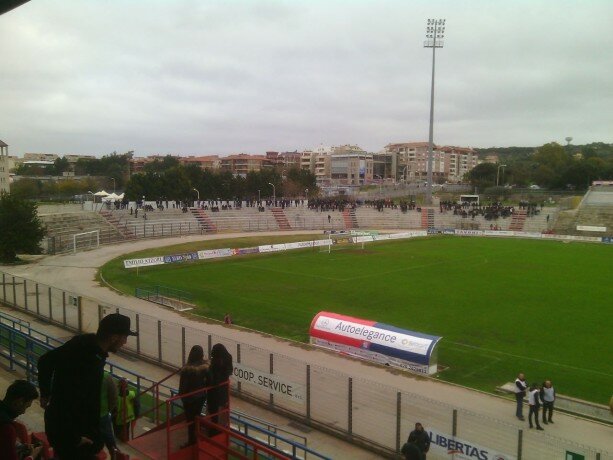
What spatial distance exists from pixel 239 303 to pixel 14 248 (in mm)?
22390

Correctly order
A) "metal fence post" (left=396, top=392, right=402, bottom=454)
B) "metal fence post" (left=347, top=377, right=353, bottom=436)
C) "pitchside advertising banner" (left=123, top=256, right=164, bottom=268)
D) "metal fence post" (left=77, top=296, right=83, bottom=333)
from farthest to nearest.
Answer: "pitchside advertising banner" (left=123, top=256, right=164, bottom=268), "metal fence post" (left=77, top=296, right=83, bottom=333), "metal fence post" (left=347, top=377, right=353, bottom=436), "metal fence post" (left=396, top=392, right=402, bottom=454)

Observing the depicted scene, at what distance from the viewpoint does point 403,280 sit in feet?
114

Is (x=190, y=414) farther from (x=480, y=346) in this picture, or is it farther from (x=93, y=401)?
(x=480, y=346)

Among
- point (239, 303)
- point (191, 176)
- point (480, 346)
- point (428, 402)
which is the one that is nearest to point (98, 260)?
point (239, 303)

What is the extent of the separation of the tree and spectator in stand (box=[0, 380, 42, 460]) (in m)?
38.8

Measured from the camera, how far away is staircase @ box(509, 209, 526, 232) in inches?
2975

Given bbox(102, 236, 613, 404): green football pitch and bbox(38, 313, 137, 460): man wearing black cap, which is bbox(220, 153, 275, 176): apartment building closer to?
bbox(102, 236, 613, 404): green football pitch

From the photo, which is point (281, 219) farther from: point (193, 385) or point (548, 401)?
point (193, 385)

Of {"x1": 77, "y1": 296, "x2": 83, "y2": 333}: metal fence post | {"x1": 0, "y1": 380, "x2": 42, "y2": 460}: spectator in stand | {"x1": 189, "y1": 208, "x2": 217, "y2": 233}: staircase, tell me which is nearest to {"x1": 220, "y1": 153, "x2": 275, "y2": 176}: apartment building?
{"x1": 189, "y1": 208, "x2": 217, "y2": 233}: staircase

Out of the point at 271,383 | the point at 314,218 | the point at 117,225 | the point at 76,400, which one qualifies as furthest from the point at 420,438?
the point at 314,218

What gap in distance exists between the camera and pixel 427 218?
266 feet

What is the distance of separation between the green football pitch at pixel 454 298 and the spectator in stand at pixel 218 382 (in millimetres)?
11026

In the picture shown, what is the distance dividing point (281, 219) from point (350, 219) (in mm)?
10954

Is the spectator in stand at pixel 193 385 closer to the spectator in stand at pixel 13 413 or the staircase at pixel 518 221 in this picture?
the spectator in stand at pixel 13 413
